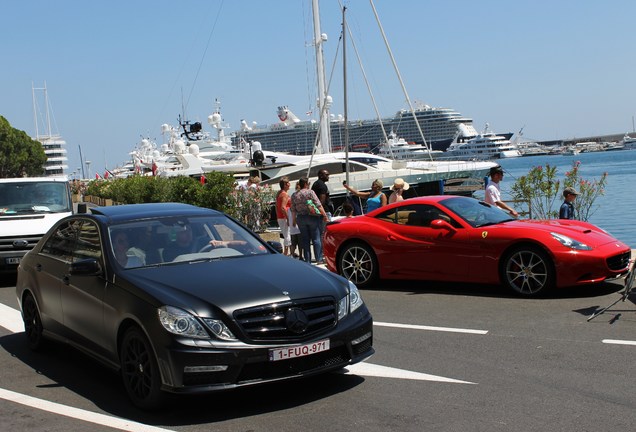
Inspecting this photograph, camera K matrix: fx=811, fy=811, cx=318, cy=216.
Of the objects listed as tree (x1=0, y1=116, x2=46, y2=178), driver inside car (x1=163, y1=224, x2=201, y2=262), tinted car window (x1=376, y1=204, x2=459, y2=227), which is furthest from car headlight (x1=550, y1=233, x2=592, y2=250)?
tree (x1=0, y1=116, x2=46, y2=178)

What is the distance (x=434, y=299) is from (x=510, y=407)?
487cm

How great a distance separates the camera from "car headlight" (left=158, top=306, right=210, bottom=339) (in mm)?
5582

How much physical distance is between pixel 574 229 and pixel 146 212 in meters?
5.64

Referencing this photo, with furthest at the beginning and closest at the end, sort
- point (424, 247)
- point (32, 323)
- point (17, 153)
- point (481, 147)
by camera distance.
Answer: point (481, 147)
point (17, 153)
point (424, 247)
point (32, 323)

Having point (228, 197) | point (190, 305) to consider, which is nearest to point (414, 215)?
point (190, 305)

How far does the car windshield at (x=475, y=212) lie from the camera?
10906 millimetres

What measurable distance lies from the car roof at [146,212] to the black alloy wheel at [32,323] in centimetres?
121

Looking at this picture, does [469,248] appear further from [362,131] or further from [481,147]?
[481,147]

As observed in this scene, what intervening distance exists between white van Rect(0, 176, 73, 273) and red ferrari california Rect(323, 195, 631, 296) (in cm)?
565

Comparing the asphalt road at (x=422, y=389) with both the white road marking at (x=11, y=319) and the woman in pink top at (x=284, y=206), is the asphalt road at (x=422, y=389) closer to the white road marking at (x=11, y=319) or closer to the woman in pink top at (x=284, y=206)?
the white road marking at (x=11, y=319)

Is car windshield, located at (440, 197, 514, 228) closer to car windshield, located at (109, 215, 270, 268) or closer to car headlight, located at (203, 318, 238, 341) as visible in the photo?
car windshield, located at (109, 215, 270, 268)

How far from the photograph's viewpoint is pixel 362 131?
411 ft

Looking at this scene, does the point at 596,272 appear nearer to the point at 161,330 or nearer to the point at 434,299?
the point at 434,299

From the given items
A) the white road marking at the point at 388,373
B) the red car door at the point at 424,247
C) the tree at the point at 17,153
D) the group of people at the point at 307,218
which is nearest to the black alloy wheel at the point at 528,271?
the red car door at the point at 424,247
